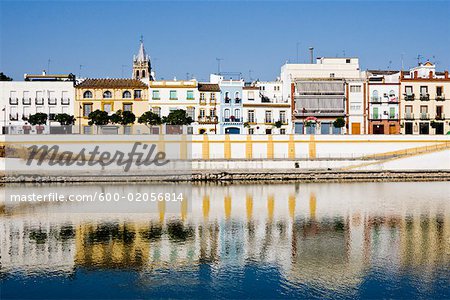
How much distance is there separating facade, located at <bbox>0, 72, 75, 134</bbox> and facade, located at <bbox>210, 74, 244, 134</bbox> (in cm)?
1340

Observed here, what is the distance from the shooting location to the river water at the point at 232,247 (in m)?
18.8

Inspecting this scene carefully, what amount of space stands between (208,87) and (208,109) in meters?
2.18

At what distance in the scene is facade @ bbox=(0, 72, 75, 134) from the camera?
5416cm

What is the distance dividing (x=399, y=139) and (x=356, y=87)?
8.38 metres

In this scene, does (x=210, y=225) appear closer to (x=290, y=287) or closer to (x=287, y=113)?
(x=290, y=287)

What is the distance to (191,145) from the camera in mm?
48812

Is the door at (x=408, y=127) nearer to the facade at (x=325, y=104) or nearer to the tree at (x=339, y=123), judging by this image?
the facade at (x=325, y=104)

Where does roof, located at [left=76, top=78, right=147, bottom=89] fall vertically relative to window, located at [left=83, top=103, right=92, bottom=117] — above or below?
above

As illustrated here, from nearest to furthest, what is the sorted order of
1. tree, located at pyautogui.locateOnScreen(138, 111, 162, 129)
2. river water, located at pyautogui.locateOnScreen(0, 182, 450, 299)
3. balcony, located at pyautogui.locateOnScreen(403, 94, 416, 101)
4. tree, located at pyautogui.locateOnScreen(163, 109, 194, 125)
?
river water, located at pyautogui.locateOnScreen(0, 182, 450, 299) < tree, located at pyautogui.locateOnScreen(163, 109, 194, 125) < tree, located at pyautogui.locateOnScreen(138, 111, 162, 129) < balcony, located at pyautogui.locateOnScreen(403, 94, 416, 101)

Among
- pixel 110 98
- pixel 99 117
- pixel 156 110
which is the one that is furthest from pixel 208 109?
pixel 99 117

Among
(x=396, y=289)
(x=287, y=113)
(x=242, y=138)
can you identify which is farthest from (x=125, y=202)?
(x=287, y=113)

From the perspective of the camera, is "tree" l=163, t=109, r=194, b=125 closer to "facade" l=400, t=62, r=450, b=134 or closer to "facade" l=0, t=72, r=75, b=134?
"facade" l=0, t=72, r=75, b=134

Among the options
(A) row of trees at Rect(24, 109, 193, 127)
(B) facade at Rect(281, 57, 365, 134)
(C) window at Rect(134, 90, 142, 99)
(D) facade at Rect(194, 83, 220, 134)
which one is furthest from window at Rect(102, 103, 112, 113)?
(B) facade at Rect(281, 57, 365, 134)

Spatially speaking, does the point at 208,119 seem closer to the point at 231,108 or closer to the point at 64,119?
the point at 231,108
